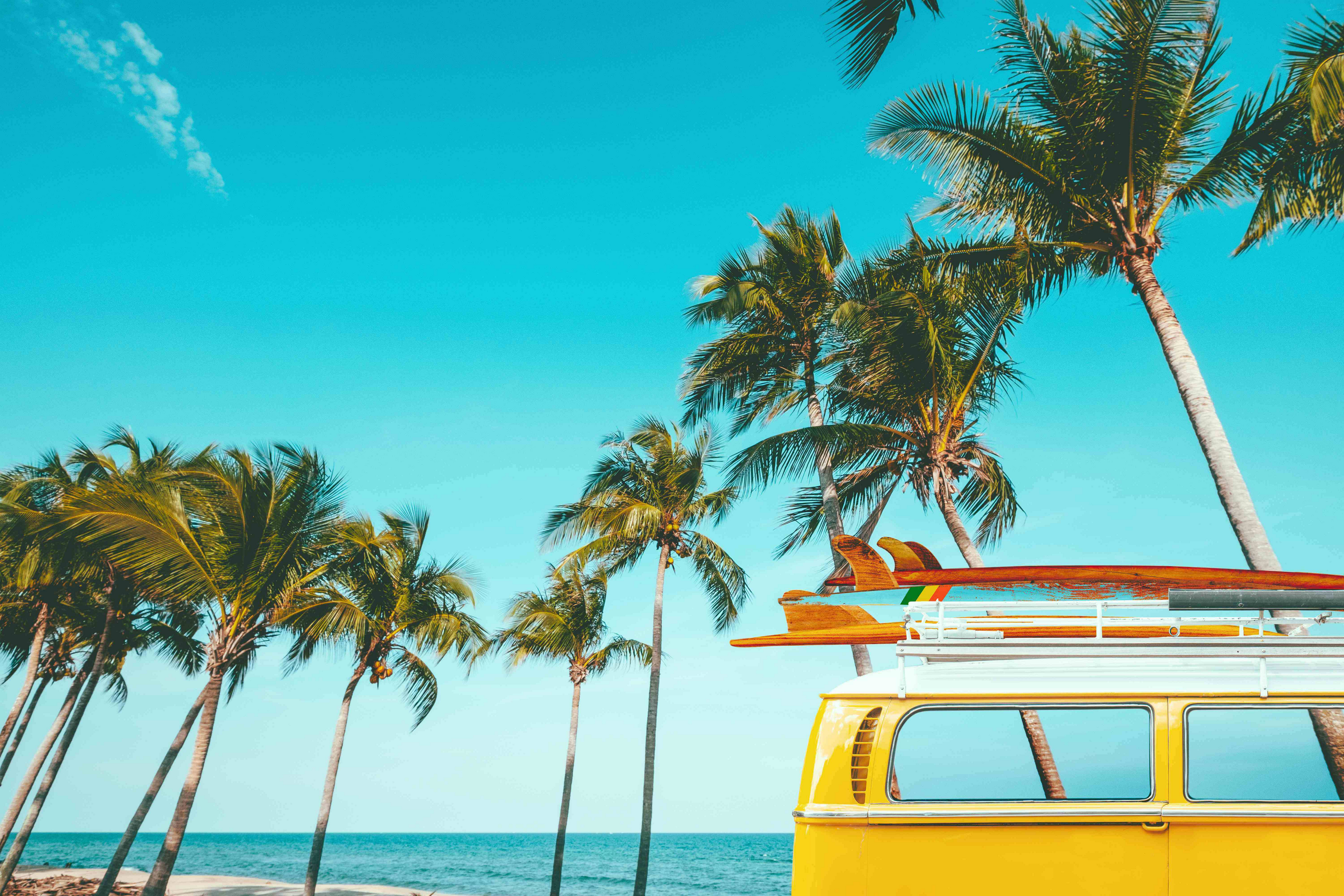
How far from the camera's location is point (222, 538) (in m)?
15.1

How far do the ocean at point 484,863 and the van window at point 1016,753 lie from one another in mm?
45880

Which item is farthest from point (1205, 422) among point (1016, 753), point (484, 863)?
point (484, 863)

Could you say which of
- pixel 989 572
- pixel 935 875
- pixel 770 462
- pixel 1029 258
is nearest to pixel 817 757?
pixel 935 875

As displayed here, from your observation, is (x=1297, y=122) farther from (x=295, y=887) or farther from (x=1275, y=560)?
(x=295, y=887)

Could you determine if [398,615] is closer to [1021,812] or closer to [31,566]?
[31,566]

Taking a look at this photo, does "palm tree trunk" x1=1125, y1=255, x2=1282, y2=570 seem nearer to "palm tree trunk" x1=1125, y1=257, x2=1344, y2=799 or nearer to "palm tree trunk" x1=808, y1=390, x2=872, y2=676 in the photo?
"palm tree trunk" x1=1125, y1=257, x2=1344, y2=799

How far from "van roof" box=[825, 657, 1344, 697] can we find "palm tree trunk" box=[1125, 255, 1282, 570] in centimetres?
579

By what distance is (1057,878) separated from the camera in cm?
416

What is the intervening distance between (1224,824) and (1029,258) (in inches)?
393

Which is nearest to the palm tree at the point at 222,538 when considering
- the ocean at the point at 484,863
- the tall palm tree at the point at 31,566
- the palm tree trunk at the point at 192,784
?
the palm tree trunk at the point at 192,784

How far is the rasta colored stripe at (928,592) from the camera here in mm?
5219

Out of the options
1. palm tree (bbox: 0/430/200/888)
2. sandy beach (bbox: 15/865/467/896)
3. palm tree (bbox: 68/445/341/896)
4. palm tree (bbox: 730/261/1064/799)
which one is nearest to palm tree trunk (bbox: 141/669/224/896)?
palm tree (bbox: 68/445/341/896)

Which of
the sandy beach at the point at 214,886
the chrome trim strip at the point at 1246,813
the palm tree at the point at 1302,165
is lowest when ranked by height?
the sandy beach at the point at 214,886

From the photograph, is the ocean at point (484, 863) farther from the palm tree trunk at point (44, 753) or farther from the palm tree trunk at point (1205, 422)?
the palm tree trunk at point (1205, 422)
